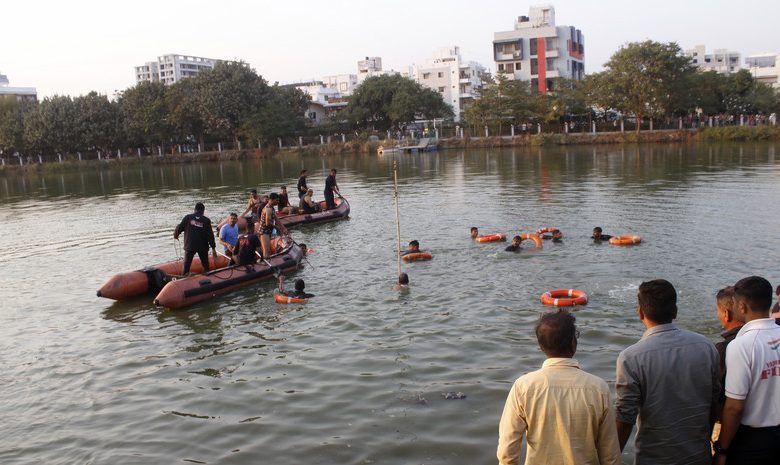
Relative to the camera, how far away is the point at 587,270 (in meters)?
14.3

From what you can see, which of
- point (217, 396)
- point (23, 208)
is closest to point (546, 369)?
point (217, 396)

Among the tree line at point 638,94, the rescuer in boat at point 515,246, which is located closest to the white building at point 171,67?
the tree line at point 638,94

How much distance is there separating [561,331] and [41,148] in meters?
84.0

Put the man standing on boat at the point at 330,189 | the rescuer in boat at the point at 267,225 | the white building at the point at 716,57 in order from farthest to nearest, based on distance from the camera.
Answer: the white building at the point at 716,57
the man standing on boat at the point at 330,189
the rescuer in boat at the point at 267,225

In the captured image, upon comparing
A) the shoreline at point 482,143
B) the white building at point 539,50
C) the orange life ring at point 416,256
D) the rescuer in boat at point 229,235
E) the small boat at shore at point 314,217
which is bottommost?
the orange life ring at point 416,256

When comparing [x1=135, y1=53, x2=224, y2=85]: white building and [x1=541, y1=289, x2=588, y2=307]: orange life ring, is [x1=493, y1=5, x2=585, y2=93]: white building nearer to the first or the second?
[x1=541, y1=289, x2=588, y2=307]: orange life ring

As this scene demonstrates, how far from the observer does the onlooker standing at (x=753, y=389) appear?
405 centimetres

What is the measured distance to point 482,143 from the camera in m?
66.1

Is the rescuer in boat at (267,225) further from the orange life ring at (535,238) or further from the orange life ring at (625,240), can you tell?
the orange life ring at (625,240)

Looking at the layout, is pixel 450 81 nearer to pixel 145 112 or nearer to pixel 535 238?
pixel 145 112

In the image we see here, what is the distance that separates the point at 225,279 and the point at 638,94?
5149 centimetres

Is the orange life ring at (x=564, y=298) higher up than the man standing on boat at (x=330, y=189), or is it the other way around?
the man standing on boat at (x=330, y=189)

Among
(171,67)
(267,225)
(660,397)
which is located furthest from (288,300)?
(171,67)

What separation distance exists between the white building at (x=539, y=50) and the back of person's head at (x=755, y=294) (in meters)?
81.9
